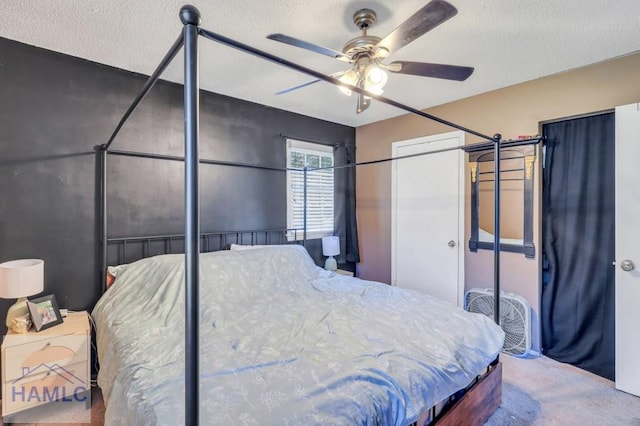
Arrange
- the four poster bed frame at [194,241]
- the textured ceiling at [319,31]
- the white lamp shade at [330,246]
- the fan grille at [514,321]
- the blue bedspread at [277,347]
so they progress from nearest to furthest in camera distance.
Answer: the four poster bed frame at [194,241]
the blue bedspread at [277,347]
the textured ceiling at [319,31]
the fan grille at [514,321]
the white lamp shade at [330,246]

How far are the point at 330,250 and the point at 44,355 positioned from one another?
8.47 ft

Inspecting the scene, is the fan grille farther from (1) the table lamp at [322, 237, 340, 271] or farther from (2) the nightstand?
(2) the nightstand

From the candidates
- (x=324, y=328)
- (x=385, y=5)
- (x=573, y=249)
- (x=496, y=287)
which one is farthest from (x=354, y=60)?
(x=573, y=249)

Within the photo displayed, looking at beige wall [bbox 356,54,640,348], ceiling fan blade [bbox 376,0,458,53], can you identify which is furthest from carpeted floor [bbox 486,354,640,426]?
ceiling fan blade [bbox 376,0,458,53]

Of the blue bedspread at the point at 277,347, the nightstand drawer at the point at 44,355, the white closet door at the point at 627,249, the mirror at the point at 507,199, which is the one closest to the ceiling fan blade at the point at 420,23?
the blue bedspread at the point at 277,347

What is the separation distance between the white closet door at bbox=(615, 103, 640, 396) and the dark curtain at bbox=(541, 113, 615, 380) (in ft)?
0.65

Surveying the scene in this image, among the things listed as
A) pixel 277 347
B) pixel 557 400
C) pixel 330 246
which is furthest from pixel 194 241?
pixel 330 246

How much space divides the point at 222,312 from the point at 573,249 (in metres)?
2.79

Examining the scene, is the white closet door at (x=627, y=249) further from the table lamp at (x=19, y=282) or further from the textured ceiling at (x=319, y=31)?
the table lamp at (x=19, y=282)

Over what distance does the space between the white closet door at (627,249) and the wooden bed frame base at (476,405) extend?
1.00 m

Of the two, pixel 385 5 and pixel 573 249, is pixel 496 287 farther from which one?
pixel 385 5

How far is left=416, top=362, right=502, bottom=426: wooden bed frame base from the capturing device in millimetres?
1518

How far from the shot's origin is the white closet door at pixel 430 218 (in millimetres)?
3303

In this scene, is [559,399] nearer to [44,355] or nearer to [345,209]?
[345,209]
